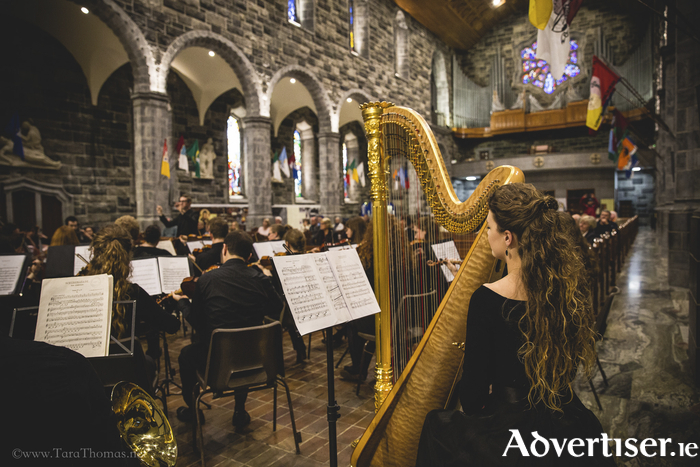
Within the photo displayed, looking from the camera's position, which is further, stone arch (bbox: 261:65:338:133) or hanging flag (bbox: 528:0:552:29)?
stone arch (bbox: 261:65:338:133)

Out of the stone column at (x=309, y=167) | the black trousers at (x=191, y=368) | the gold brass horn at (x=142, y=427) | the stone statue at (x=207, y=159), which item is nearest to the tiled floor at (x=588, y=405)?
the black trousers at (x=191, y=368)

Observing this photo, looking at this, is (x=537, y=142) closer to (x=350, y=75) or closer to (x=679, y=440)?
(x=350, y=75)

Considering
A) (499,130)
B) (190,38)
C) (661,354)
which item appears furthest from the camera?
(499,130)

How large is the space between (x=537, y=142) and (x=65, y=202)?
1878cm

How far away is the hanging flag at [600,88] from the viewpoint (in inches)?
306

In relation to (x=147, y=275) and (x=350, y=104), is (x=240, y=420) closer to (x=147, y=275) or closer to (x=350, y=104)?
(x=147, y=275)

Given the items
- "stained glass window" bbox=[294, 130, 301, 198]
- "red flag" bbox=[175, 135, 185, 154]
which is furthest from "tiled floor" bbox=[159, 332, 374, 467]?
"stained glass window" bbox=[294, 130, 301, 198]

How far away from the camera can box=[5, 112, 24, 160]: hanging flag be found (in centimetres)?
760

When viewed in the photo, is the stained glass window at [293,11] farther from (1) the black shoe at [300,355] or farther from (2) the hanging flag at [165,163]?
(1) the black shoe at [300,355]

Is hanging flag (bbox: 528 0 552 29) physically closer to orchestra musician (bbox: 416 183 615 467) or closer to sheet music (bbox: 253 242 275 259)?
orchestra musician (bbox: 416 183 615 467)

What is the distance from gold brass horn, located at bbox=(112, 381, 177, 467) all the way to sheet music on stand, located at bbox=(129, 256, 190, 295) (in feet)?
5.68

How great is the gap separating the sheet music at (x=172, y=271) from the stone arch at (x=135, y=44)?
5.26m

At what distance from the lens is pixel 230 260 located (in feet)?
8.79

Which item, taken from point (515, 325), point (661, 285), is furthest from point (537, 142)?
point (515, 325)
